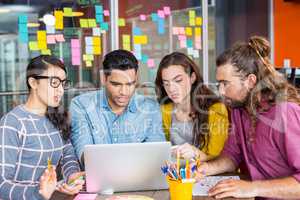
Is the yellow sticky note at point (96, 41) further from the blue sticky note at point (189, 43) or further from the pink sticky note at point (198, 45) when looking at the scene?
the pink sticky note at point (198, 45)

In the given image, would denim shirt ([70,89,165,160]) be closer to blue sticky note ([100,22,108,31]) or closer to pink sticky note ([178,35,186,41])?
blue sticky note ([100,22,108,31])

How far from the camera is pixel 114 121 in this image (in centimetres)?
233

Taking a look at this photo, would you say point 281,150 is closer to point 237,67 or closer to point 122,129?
point 237,67

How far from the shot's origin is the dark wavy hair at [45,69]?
200 centimetres

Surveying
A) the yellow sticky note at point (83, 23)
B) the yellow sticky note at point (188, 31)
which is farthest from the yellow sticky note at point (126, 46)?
the yellow sticky note at point (188, 31)

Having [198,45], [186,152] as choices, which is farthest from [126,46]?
[186,152]

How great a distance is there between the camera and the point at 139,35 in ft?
14.7

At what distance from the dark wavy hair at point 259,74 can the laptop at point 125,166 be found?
461mm

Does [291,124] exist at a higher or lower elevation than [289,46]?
lower

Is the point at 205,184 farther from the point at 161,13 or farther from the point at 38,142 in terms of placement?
the point at 161,13

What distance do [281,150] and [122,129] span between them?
0.93m

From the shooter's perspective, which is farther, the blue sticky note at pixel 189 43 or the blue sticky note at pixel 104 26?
the blue sticky note at pixel 189 43

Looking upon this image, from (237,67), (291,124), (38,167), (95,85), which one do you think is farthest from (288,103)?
(95,85)

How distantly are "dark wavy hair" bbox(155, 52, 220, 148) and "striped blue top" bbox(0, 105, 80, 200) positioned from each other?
0.73 meters
